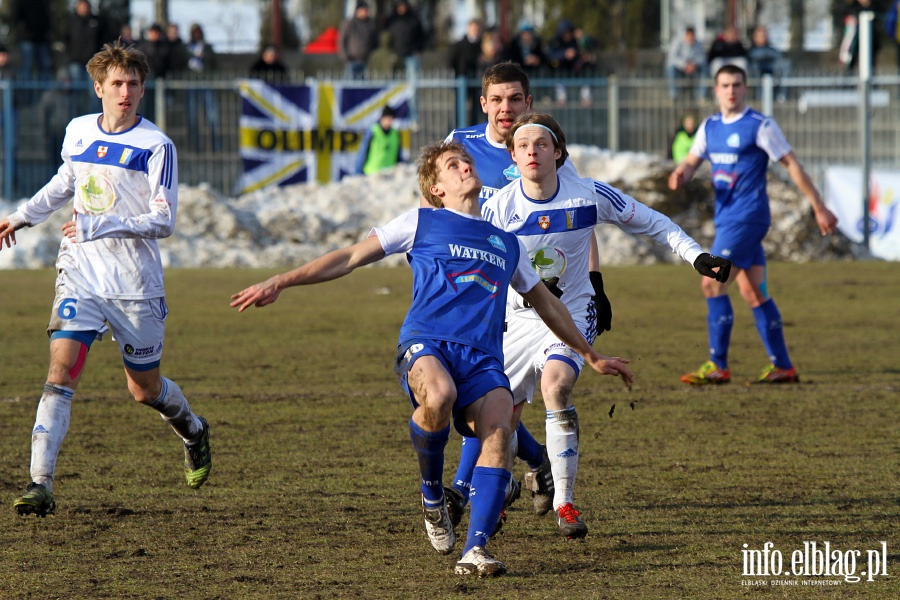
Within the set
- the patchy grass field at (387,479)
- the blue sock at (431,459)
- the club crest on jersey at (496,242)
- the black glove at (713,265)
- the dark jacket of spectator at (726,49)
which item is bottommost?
the patchy grass field at (387,479)

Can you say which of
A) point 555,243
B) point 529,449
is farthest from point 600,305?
point 529,449

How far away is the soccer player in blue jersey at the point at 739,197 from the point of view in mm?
9945

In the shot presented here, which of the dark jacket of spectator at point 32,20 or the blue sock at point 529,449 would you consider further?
the dark jacket of spectator at point 32,20

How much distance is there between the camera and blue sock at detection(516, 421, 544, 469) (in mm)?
6227

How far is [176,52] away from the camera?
23969 millimetres

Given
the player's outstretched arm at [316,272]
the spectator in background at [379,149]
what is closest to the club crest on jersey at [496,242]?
the player's outstretched arm at [316,272]

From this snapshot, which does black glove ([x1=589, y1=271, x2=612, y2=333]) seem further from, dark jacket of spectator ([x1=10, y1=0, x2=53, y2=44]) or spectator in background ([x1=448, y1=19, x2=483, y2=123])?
dark jacket of spectator ([x1=10, y1=0, x2=53, y2=44])

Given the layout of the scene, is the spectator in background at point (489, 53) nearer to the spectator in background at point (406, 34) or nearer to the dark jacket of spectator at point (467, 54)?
the dark jacket of spectator at point (467, 54)

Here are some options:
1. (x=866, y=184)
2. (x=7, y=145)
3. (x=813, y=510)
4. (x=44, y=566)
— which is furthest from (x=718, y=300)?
(x=7, y=145)

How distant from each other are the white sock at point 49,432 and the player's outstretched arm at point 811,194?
581 centimetres

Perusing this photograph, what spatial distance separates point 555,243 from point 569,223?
11 cm

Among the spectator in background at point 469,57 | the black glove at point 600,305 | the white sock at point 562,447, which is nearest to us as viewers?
the white sock at point 562,447

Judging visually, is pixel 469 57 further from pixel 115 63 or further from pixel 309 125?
Answer: pixel 115 63

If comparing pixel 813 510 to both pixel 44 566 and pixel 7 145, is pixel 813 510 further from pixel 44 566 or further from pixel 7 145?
pixel 7 145
